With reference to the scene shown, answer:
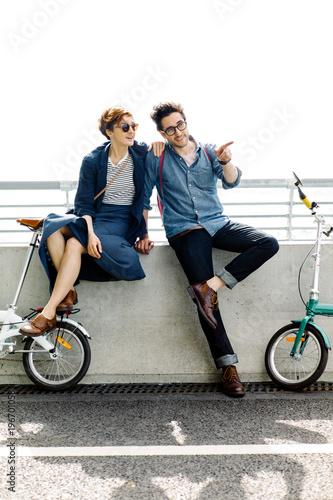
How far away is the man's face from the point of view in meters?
4.34

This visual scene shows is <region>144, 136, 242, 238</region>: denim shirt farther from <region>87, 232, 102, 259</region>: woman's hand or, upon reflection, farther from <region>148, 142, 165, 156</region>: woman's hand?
<region>87, 232, 102, 259</region>: woman's hand

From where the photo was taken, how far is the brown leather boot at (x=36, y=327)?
4066mm

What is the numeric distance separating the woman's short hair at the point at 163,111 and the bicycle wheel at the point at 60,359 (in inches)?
66.1

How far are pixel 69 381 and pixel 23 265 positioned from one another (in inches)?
39.4

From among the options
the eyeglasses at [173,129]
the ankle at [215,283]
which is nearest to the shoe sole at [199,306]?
the ankle at [215,283]

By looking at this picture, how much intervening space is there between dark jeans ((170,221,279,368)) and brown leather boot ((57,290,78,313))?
85 centimetres

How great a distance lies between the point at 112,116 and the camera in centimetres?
432

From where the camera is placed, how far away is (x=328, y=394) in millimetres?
4230

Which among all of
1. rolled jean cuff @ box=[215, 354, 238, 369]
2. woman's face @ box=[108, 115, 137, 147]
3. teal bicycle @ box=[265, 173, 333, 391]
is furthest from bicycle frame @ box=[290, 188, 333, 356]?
woman's face @ box=[108, 115, 137, 147]

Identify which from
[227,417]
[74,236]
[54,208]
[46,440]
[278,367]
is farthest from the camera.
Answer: [54,208]

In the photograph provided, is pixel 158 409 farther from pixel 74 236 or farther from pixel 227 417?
pixel 74 236

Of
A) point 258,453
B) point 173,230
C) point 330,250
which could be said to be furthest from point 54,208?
point 258,453

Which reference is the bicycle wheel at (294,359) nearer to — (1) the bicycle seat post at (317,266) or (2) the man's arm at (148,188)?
(1) the bicycle seat post at (317,266)

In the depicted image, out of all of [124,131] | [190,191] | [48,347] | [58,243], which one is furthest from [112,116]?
[48,347]
